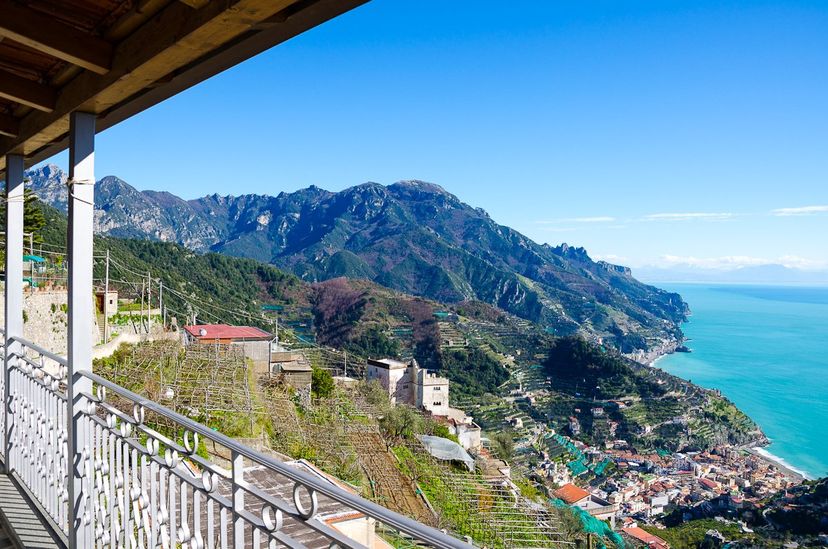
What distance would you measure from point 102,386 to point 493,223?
147153 millimetres

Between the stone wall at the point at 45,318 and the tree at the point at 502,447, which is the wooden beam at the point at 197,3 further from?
the tree at the point at 502,447

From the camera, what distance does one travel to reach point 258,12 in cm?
116

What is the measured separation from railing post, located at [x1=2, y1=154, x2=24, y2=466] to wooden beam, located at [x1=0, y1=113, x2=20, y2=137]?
0.75 ft

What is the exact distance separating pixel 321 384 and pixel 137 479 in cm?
1858

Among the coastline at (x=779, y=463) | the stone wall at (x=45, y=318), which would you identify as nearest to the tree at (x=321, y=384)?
the stone wall at (x=45, y=318)

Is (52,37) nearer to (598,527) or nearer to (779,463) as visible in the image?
(598,527)

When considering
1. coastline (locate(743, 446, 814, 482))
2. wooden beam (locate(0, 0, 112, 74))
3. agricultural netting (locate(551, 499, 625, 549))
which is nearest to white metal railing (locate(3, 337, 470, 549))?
wooden beam (locate(0, 0, 112, 74))

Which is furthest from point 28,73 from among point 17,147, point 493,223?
point 493,223

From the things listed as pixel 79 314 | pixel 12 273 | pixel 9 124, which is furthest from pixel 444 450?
pixel 79 314

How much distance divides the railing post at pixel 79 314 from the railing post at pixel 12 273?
1.09 metres

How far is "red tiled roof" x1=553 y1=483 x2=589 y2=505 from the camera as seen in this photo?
81.9 ft

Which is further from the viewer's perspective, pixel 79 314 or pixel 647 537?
pixel 647 537

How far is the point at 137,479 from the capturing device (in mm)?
1660

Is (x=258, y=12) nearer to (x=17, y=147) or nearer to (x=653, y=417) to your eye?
(x=17, y=147)
